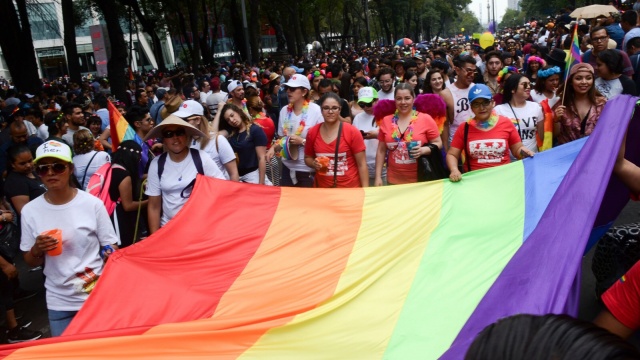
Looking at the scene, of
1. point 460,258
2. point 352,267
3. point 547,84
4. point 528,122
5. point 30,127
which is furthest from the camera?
point 30,127

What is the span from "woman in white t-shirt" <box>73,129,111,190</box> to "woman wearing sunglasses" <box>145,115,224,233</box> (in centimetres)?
166

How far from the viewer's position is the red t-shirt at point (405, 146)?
5.97m

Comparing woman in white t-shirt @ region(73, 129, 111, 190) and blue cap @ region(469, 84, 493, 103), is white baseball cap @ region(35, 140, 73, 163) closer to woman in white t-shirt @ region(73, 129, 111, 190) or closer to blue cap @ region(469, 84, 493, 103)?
woman in white t-shirt @ region(73, 129, 111, 190)

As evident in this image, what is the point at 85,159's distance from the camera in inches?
263

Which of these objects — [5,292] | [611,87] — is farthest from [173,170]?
[611,87]

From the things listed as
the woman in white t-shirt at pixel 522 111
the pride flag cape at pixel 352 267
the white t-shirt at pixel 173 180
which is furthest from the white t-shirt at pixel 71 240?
the woman in white t-shirt at pixel 522 111

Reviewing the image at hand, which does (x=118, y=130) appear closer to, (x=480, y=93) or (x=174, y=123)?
(x=174, y=123)

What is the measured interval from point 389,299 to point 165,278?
166cm

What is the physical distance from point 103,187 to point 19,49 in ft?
50.7

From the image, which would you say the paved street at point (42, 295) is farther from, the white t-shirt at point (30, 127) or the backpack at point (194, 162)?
the white t-shirt at point (30, 127)

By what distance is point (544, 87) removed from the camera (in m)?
7.85

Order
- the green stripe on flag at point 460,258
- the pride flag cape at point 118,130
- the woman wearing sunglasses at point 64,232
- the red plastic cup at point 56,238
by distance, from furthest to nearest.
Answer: the pride flag cape at point 118,130 < the woman wearing sunglasses at point 64,232 < the red plastic cup at point 56,238 < the green stripe on flag at point 460,258

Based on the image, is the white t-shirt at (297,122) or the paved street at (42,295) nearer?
the paved street at (42,295)

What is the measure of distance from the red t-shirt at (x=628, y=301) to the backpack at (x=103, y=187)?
14.5 feet
